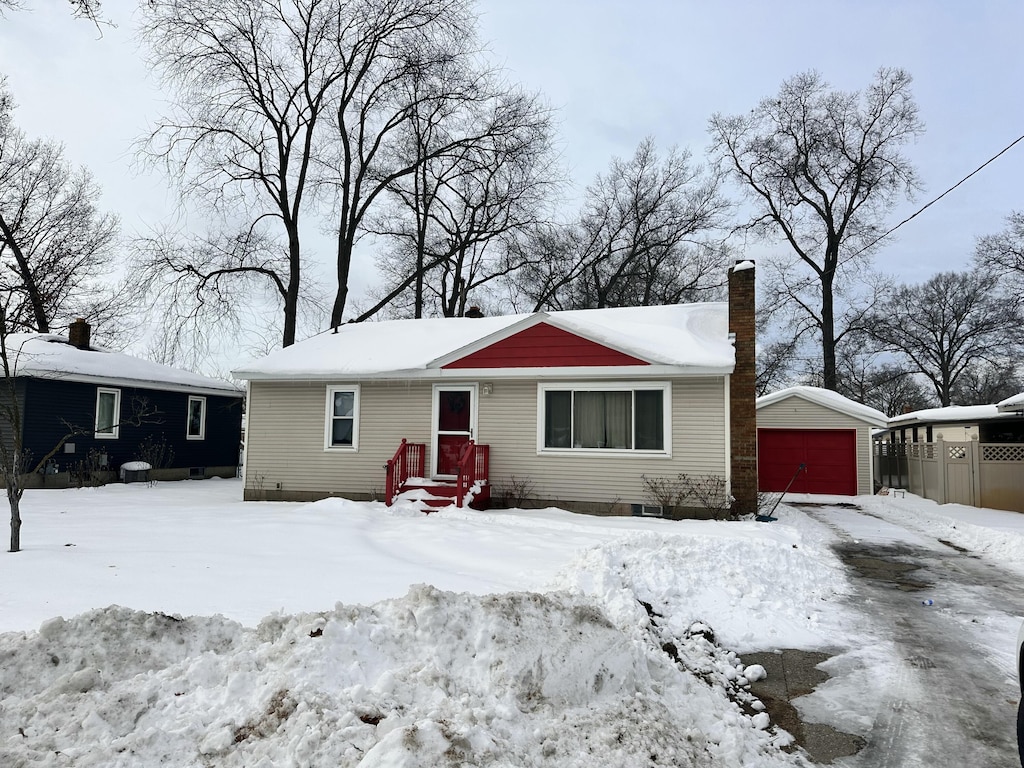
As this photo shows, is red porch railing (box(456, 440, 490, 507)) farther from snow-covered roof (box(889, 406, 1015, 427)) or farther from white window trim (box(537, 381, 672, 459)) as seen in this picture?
snow-covered roof (box(889, 406, 1015, 427))

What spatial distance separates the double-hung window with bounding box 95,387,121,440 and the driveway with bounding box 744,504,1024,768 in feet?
60.8

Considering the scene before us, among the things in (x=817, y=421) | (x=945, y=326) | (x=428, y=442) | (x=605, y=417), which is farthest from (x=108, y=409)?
(x=945, y=326)

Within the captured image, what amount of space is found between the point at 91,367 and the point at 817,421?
21642 mm

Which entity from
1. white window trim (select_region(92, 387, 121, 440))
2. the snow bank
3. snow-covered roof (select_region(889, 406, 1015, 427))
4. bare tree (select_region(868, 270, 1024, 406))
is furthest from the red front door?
bare tree (select_region(868, 270, 1024, 406))

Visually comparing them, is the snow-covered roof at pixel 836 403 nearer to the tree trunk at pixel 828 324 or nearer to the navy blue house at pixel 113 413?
the tree trunk at pixel 828 324

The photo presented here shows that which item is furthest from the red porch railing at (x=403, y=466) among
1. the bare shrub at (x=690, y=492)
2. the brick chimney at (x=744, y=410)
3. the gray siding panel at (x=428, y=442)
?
the brick chimney at (x=744, y=410)

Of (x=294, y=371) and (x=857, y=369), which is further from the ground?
(x=857, y=369)

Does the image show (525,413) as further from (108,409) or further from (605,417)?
(108,409)

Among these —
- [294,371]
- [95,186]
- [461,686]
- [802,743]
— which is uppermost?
[95,186]

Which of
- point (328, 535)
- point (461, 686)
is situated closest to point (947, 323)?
point (328, 535)

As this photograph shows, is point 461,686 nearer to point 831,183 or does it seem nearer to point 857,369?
point 831,183

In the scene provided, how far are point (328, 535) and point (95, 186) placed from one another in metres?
28.0

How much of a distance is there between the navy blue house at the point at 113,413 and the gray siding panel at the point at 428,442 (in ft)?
10.7

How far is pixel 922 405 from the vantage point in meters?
44.6
